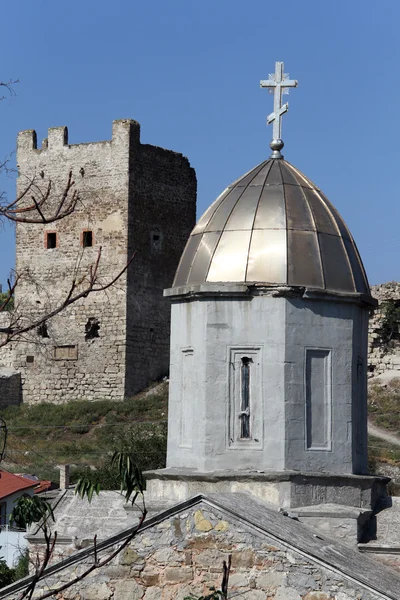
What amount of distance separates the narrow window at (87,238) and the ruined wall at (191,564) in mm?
28632

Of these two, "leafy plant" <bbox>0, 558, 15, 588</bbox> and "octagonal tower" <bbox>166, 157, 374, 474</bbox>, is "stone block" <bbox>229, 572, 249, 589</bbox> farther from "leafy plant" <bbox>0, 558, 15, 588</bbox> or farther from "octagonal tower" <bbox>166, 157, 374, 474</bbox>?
"leafy plant" <bbox>0, 558, 15, 588</bbox>

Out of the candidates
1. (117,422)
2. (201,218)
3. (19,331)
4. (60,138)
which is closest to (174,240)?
(60,138)

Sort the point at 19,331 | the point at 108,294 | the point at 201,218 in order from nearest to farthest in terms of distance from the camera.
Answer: the point at 19,331
the point at 201,218
the point at 108,294

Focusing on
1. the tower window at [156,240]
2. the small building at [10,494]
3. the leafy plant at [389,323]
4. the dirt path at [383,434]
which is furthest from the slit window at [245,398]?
the tower window at [156,240]

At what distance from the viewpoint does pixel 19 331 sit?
21.3ft

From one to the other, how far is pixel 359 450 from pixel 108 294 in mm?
26449

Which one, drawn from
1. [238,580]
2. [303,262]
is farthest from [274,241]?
[238,580]

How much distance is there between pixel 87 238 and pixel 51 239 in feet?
4.81

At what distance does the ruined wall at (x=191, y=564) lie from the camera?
923cm

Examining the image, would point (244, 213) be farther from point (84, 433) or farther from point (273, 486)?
point (84, 433)

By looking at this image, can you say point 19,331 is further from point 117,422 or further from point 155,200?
point 155,200

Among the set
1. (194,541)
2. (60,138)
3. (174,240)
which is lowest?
(194,541)

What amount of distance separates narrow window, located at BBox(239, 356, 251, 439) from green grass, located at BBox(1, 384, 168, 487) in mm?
15137

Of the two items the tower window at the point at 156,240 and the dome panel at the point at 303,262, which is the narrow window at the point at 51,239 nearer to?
the tower window at the point at 156,240
